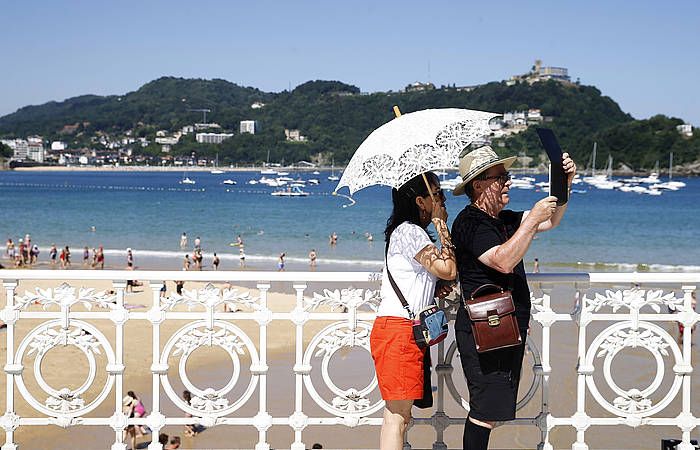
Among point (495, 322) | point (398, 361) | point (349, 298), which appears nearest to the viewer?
point (495, 322)

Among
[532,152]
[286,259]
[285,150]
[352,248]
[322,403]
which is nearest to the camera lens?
[322,403]

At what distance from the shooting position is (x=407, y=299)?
380cm

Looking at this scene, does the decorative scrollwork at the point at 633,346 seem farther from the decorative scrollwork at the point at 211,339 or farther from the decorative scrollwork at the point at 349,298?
the decorative scrollwork at the point at 211,339

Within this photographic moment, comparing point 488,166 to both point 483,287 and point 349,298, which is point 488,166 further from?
point 349,298

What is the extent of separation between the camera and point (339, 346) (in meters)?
4.48

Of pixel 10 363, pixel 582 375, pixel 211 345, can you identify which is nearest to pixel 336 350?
pixel 211 345

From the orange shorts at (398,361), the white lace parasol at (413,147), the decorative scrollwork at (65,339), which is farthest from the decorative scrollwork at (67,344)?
the white lace parasol at (413,147)

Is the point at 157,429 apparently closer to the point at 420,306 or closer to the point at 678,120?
the point at 420,306

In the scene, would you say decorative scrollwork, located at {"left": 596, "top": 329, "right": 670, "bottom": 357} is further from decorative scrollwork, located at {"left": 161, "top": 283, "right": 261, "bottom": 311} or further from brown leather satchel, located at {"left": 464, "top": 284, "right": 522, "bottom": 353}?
decorative scrollwork, located at {"left": 161, "top": 283, "right": 261, "bottom": 311}

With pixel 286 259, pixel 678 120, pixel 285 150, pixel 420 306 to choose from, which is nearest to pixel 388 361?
pixel 420 306

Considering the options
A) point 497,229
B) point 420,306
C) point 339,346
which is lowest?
point 339,346

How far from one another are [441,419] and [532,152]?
15053 centimetres

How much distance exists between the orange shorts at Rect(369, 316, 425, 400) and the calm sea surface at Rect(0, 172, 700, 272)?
28698 mm

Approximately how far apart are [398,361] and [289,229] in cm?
5499
